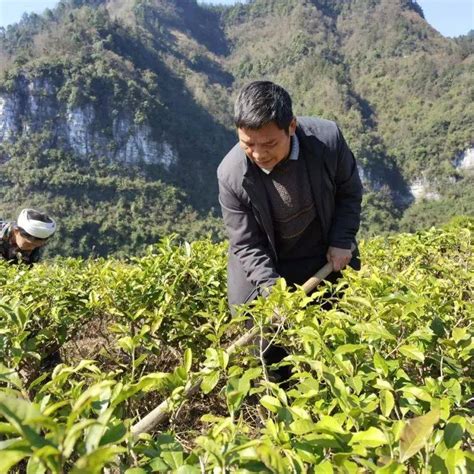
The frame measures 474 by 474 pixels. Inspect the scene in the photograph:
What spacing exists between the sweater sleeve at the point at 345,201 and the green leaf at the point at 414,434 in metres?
1.55

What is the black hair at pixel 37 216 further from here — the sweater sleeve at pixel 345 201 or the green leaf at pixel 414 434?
the green leaf at pixel 414 434

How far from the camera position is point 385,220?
3916 cm

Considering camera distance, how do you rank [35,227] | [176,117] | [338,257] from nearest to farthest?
[338,257] < [35,227] < [176,117]

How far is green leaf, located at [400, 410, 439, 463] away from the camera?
744 mm

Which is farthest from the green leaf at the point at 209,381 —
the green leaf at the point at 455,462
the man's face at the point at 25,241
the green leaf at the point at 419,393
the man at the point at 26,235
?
the man's face at the point at 25,241

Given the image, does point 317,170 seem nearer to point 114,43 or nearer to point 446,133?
point 446,133

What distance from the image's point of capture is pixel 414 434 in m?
0.75

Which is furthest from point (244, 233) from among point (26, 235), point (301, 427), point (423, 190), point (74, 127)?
point (423, 190)

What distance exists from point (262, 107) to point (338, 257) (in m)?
0.81

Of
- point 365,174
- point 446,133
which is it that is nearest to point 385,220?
point 365,174

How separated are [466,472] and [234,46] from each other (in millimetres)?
101287

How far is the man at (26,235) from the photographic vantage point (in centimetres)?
331

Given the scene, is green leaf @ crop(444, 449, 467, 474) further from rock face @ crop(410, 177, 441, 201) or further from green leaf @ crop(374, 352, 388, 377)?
rock face @ crop(410, 177, 441, 201)

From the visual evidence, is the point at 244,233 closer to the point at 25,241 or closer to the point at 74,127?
the point at 25,241
